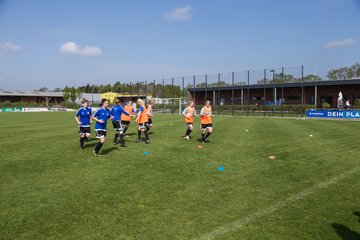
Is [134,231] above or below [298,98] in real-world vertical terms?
below

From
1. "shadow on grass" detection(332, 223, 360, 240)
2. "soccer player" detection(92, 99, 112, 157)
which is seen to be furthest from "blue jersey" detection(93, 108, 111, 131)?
"shadow on grass" detection(332, 223, 360, 240)

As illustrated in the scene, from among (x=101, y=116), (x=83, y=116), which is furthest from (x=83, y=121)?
(x=101, y=116)

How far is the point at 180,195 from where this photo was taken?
593 cm

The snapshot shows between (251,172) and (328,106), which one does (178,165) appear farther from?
(328,106)

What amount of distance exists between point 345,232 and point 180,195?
287cm

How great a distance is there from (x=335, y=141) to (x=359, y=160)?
4.13 meters

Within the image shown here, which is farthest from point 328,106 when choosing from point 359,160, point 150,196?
point 150,196

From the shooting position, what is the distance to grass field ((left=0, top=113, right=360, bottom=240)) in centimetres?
443

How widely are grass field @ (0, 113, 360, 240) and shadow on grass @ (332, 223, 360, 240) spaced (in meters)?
0.01

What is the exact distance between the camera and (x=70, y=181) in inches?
271

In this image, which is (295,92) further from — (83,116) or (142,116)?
(83,116)

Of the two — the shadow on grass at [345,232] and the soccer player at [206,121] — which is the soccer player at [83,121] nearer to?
the soccer player at [206,121]

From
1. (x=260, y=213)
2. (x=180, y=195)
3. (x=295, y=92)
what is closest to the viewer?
(x=260, y=213)

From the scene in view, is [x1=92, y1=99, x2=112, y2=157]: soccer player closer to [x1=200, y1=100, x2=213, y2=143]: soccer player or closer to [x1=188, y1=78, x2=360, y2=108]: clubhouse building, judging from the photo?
[x1=200, y1=100, x2=213, y2=143]: soccer player
